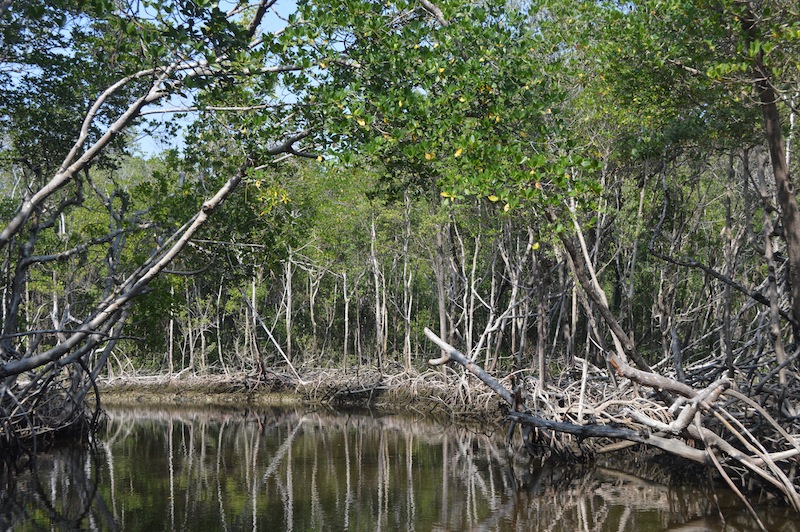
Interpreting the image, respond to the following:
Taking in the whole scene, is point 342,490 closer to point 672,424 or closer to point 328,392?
point 672,424

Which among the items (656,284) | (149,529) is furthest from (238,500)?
(656,284)

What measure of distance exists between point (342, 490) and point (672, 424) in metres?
4.67

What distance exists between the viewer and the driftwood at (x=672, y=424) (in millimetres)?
7078

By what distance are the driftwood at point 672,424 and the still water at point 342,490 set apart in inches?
19.4

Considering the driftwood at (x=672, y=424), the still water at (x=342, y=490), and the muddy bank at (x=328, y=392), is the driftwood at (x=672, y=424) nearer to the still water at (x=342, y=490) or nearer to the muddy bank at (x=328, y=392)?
the still water at (x=342, y=490)

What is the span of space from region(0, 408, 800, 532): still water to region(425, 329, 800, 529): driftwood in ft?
1.61

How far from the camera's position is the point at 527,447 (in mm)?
11359

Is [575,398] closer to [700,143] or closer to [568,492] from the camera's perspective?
[568,492]

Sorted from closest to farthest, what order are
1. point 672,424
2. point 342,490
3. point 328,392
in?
1. point 672,424
2. point 342,490
3. point 328,392

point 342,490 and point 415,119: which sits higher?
point 415,119

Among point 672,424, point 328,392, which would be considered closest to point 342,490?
point 672,424

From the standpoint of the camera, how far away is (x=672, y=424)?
726 centimetres

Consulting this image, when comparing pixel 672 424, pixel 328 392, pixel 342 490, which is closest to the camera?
pixel 672 424

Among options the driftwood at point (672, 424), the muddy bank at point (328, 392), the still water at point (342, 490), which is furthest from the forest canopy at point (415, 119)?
the muddy bank at point (328, 392)
